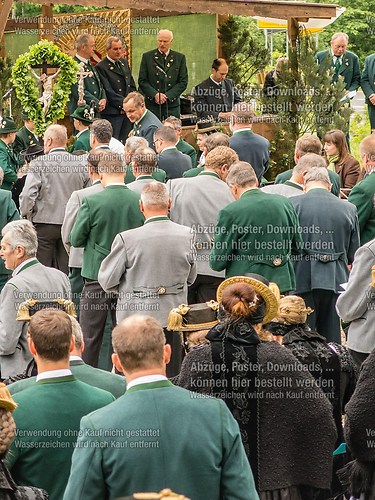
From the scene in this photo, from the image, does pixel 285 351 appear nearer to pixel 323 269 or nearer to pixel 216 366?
pixel 216 366

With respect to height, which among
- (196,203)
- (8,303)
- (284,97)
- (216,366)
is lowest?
(216,366)

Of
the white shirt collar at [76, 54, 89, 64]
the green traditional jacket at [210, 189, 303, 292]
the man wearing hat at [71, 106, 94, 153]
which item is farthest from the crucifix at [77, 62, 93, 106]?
the green traditional jacket at [210, 189, 303, 292]

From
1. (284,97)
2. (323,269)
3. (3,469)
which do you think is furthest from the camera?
(284,97)

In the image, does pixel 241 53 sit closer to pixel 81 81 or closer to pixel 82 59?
pixel 82 59

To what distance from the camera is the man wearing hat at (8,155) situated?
12453mm

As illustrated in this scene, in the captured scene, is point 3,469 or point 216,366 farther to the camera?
point 216,366

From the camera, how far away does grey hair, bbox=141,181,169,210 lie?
8.84 meters

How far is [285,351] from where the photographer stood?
6094 mm

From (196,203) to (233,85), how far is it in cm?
875

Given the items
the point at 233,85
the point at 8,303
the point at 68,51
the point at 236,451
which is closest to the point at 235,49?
the point at 233,85

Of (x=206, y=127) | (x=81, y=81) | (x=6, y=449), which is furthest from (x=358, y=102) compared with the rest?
(x=6, y=449)

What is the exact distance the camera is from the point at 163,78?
18.2 meters

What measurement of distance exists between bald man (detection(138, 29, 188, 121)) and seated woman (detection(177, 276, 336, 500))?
12144mm

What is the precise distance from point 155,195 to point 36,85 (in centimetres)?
609
